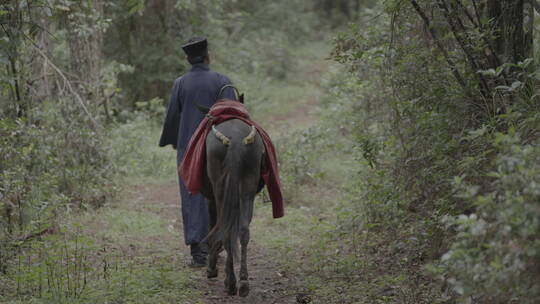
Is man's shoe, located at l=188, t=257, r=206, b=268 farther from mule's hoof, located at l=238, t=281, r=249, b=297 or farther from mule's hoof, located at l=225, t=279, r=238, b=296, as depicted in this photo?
mule's hoof, located at l=238, t=281, r=249, b=297

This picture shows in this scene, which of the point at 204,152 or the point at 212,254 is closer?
the point at 204,152

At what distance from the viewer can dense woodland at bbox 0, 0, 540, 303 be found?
3.33m

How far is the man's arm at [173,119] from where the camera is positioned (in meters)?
6.59

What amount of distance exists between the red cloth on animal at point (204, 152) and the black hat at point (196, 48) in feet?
2.74

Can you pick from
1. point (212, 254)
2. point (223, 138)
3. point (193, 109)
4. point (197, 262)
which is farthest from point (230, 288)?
point (193, 109)

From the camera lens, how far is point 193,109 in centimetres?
650

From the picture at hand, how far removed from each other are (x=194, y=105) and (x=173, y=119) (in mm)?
374

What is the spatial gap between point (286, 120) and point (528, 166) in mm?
14237

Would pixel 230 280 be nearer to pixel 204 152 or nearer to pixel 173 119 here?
pixel 204 152

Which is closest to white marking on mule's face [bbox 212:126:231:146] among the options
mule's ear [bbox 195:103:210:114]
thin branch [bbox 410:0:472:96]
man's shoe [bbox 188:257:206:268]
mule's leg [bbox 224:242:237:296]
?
mule's ear [bbox 195:103:210:114]

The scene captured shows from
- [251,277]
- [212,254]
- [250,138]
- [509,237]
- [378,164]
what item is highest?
[250,138]

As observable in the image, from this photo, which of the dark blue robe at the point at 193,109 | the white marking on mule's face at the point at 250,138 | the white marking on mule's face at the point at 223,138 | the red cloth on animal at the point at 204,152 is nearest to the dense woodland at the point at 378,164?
the dark blue robe at the point at 193,109

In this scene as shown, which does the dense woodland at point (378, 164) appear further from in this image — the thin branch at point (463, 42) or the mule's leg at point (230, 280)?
the mule's leg at point (230, 280)

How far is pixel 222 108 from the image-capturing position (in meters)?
5.73
